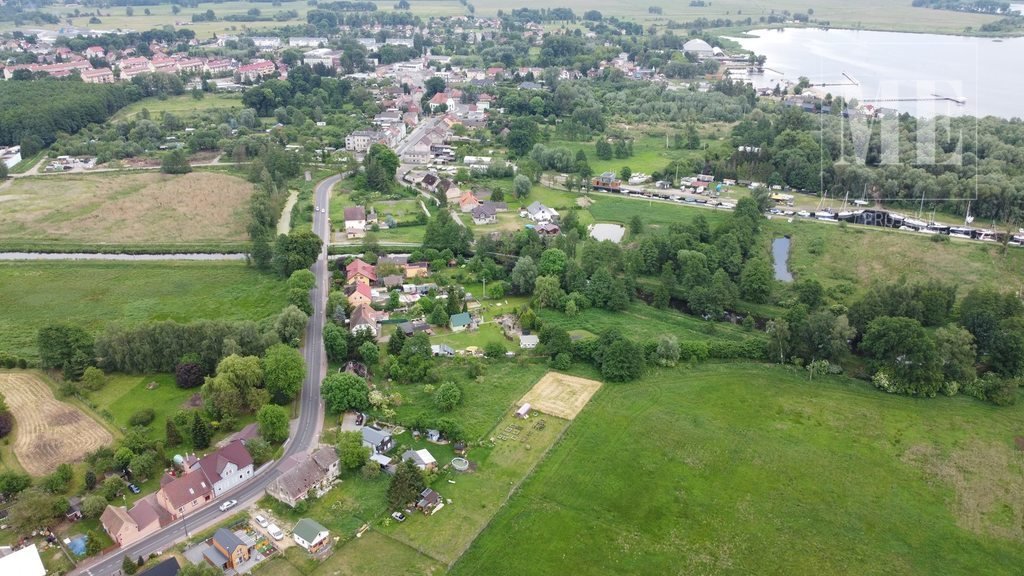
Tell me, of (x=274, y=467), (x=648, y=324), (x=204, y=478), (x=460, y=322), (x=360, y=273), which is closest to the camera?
(x=204, y=478)

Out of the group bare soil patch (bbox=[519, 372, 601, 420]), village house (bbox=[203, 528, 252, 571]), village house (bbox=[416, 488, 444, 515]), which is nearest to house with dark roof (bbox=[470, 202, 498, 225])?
bare soil patch (bbox=[519, 372, 601, 420])

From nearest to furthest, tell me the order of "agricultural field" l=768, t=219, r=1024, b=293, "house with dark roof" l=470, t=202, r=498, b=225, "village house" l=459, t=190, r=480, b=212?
1. "agricultural field" l=768, t=219, r=1024, b=293
2. "house with dark roof" l=470, t=202, r=498, b=225
3. "village house" l=459, t=190, r=480, b=212

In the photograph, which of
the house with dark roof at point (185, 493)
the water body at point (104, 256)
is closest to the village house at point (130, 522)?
the house with dark roof at point (185, 493)

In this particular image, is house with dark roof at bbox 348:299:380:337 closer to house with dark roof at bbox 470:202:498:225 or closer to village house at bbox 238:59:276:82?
house with dark roof at bbox 470:202:498:225

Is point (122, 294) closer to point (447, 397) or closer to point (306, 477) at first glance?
point (306, 477)

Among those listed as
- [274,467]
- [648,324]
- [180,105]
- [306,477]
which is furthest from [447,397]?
[180,105]

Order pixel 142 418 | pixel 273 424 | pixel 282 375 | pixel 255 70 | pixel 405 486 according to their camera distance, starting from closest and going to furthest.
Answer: pixel 405 486 → pixel 273 424 → pixel 142 418 → pixel 282 375 → pixel 255 70

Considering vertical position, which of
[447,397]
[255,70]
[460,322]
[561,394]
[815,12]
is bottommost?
[561,394]
